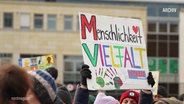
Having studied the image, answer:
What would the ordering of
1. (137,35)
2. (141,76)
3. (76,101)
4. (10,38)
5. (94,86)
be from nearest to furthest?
(76,101), (94,86), (141,76), (137,35), (10,38)

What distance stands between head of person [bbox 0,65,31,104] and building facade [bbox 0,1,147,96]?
42968 mm

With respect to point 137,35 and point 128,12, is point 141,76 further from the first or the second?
point 128,12

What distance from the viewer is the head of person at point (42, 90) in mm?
2837

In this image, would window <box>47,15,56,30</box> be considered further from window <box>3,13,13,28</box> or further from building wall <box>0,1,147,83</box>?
window <box>3,13,13,28</box>

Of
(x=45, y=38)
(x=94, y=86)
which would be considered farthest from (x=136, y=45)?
(x=45, y=38)

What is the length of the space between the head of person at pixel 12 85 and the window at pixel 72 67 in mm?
42938

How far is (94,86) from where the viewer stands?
453cm

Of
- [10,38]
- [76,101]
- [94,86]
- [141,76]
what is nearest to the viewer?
[76,101]

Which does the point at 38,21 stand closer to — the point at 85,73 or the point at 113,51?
the point at 113,51

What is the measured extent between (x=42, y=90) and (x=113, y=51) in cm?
251

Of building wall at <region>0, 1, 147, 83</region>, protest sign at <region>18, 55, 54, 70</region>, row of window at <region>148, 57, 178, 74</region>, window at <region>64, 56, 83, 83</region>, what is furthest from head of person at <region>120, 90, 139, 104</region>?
row of window at <region>148, 57, 178, 74</region>

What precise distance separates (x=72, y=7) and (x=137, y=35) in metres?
41.5

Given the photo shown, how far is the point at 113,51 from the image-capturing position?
17.6 ft

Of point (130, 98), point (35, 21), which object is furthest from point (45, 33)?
point (130, 98)
